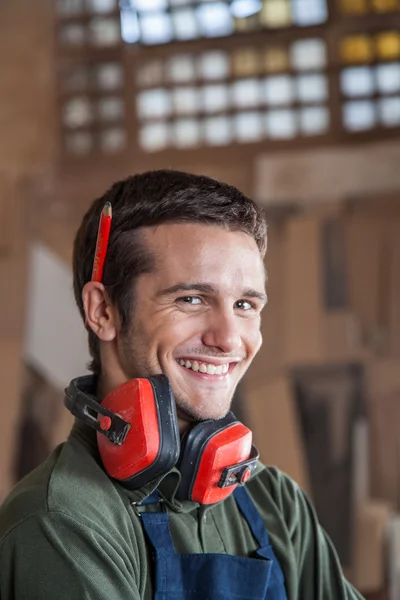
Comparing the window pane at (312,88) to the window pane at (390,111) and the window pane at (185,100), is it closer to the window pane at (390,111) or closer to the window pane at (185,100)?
the window pane at (390,111)

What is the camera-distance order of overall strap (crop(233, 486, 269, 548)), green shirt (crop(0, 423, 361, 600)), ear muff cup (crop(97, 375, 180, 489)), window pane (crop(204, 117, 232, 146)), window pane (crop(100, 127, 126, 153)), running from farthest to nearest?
window pane (crop(100, 127, 126, 153)), window pane (crop(204, 117, 232, 146)), overall strap (crop(233, 486, 269, 548)), ear muff cup (crop(97, 375, 180, 489)), green shirt (crop(0, 423, 361, 600))

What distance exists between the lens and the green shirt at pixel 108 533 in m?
1.15

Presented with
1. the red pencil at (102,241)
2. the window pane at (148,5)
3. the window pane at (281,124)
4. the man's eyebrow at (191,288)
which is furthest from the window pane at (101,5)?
the man's eyebrow at (191,288)

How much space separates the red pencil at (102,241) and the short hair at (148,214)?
0.04 ft

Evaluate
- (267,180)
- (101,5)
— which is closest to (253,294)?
(267,180)

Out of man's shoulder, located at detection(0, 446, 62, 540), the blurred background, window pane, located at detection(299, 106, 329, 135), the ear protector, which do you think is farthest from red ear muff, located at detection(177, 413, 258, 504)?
window pane, located at detection(299, 106, 329, 135)

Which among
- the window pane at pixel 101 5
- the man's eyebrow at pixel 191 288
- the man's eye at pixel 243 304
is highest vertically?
the window pane at pixel 101 5

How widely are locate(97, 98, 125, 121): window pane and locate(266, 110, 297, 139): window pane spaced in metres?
0.78

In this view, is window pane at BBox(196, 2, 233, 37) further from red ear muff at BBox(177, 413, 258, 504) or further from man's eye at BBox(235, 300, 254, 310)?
red ear muff at BBox(177, 413, 258, 504)

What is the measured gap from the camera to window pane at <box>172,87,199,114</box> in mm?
3932

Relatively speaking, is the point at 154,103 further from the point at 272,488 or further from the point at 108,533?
the point at 108,533

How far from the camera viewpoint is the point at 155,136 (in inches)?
156

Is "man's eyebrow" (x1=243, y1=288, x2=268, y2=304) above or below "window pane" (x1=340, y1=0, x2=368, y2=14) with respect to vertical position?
below

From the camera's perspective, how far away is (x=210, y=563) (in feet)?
4.42
